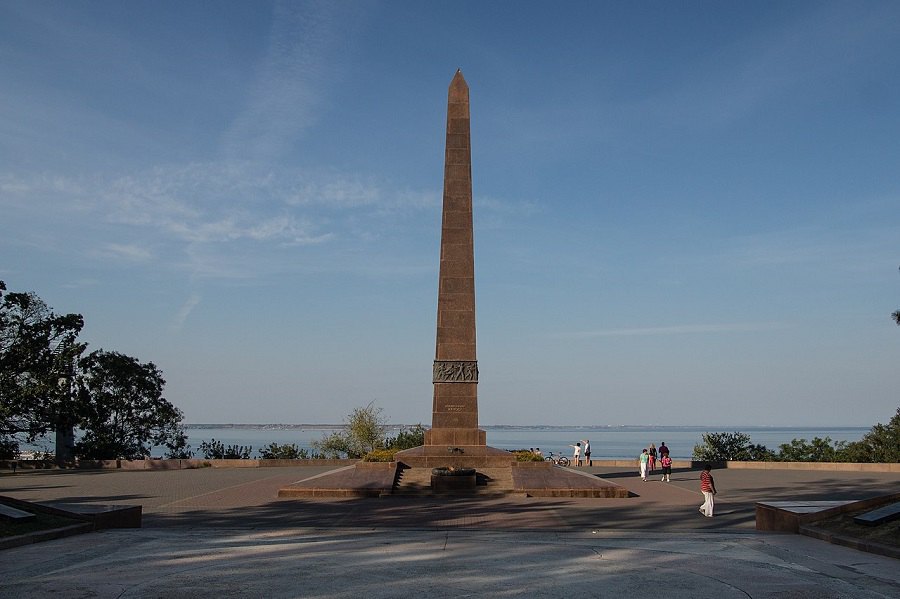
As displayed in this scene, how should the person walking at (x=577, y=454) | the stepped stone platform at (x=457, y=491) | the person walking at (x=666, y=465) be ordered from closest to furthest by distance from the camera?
the stepped stone platform at (x=457, y=491)
the person walking at (x=666, y=465)
the person walking at (x=577, y=454)

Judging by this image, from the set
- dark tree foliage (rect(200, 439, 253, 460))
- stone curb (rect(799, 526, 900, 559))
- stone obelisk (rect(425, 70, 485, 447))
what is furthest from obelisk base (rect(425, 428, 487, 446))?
dark tree foliage (rect(200, 439, 253, 460))

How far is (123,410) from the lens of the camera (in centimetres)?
3781

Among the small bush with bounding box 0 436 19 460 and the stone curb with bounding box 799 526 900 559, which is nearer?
the stone curb with bounding box 799 526 900 559

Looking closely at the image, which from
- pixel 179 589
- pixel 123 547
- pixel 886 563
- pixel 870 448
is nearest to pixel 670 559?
pixel 886 563

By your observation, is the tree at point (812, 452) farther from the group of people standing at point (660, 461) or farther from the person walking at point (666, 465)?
the person walking at point (666, 465)

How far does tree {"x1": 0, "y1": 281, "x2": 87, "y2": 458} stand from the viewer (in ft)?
104

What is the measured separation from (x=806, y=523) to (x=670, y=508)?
5149mm

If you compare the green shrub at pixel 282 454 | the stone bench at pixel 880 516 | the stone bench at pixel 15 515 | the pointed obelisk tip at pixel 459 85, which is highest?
the pointed obelisk tip at pixel 459 85

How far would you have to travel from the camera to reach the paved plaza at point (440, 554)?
9.59 metres

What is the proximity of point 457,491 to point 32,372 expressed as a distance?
63.8 ft

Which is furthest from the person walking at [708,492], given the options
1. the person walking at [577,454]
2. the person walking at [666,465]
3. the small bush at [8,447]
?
the small bush at [8,447]

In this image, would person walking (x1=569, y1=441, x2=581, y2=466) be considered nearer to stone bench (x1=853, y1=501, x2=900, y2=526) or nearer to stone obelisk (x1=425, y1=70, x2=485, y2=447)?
stone obelisk (x1=425, y1=70, x2=485, y2=447)

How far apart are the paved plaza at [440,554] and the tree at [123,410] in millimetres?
16043

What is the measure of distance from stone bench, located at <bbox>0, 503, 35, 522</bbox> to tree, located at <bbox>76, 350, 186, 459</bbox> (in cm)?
2259
